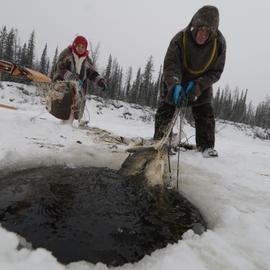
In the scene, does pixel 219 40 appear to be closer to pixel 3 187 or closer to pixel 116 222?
pixel 116 222

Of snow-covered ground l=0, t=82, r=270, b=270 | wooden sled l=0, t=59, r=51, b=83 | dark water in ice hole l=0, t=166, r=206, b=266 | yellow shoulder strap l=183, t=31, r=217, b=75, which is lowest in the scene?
dark water in ice hole l=0, t=166, r=206, b=266

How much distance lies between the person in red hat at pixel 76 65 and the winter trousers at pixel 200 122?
5.67 feet

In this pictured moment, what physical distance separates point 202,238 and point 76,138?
2.60 m

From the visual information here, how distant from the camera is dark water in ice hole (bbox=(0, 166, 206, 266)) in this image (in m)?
1.52

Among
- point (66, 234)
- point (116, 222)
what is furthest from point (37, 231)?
point (116, 222)

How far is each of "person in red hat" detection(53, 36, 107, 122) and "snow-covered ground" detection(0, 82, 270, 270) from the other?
1.12 metres

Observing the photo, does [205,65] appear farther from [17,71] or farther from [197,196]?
[17,71]

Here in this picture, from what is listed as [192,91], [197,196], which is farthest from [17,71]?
[197,196]

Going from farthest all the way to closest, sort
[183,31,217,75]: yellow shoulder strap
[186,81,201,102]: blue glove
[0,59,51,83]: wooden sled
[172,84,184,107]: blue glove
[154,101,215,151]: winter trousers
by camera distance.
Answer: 1. [0,59,51,83]: wooden sled
2. [154,101,215,151]: winter trousers
3. [183,31,217,75]: yellow shoulder strap
4. [186,81,201,102]: blue glove
5. [172,84,184,107]: blue glove

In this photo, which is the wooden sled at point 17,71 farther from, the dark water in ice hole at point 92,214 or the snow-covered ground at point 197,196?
the dark water in ice hole at point 92,214

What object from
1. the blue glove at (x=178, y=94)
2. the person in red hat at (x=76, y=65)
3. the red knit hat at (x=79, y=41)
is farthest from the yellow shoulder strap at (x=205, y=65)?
the red knit hat at (x=79, y=41)

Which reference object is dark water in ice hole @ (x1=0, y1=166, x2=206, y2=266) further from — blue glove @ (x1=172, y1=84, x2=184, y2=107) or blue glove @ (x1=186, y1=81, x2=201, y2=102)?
blue glove @ (x1=186, y1=81, x2=201, y2=102)

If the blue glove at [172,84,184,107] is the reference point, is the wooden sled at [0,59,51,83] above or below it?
above

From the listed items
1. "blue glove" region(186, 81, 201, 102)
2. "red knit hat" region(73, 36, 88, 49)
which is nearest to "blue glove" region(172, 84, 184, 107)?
"blue glove" region(186, 81, 201, 102)
